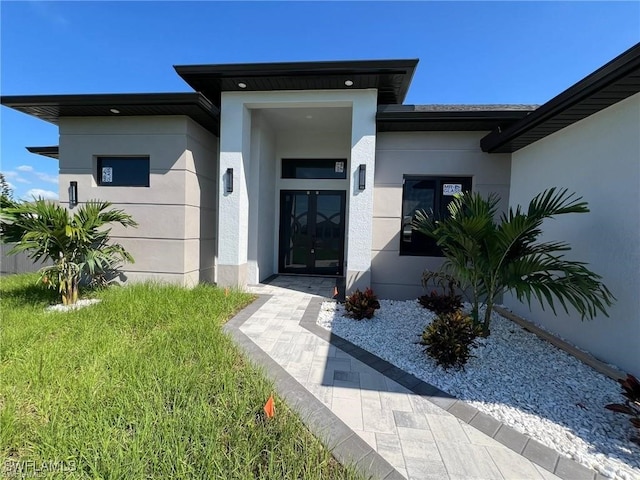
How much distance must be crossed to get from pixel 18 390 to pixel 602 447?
4451mm

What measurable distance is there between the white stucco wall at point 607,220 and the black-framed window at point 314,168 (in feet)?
14.9

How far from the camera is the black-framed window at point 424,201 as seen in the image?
5512 millimetres

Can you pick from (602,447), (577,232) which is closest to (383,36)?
(577,232)

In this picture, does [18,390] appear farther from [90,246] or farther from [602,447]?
[602,447]

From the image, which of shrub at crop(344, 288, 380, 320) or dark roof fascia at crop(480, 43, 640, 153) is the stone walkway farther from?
dark roof fascia at crop(480, 43, 640, 153)

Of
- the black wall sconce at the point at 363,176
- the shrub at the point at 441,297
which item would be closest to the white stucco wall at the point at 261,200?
the black wall sconce at the point at 363,176

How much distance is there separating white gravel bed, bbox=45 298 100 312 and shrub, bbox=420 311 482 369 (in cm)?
516

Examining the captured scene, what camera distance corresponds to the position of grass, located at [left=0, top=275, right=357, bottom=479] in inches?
64.2

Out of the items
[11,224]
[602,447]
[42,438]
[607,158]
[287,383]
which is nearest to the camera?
[42,438]

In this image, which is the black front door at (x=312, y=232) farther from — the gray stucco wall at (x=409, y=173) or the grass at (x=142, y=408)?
the grass at (x=142, y=408)

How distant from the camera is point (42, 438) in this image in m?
1.76

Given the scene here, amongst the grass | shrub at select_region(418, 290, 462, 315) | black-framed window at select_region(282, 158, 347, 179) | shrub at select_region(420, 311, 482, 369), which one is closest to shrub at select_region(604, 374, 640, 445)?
shrub at select_region(420, 311, 482, 369)

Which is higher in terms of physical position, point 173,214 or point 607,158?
point 607,158

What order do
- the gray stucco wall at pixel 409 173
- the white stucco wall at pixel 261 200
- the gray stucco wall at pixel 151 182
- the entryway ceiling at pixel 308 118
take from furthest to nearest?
the white stucco wall at pixel 261 200 < the entryway ceiling at pixel 308 118 < the gray stucco wall at pixel 151 182 < the gray stucco wall at pixel 409 173
